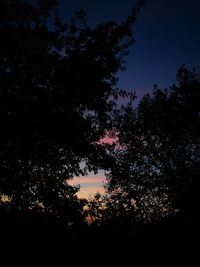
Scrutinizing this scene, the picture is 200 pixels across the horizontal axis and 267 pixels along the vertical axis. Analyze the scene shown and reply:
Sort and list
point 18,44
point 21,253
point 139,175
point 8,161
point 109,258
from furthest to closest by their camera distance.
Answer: point 139,175 → point 8,161 → point 18,44 → point 109,258 → point 21,253

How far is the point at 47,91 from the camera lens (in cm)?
1641

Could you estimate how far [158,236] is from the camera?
54.0 ft

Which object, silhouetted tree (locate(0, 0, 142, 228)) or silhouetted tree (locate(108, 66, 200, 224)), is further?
silhouetted tree (locate(108, 66, 200, 224))

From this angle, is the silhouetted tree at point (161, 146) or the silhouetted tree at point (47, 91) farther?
the silhouetted tree at point (161, 146)

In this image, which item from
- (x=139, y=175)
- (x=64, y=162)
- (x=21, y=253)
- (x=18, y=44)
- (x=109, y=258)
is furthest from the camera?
(x=139, y=175)

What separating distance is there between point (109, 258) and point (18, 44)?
10.5 metres

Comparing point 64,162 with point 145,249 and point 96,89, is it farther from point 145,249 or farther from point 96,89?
point 145,249

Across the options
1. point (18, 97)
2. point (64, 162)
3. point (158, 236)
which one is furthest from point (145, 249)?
point (18, 97)

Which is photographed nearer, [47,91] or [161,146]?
[47,91]

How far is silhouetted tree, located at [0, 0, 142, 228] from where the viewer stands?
597 inches

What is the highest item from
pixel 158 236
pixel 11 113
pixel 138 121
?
pixel 138 121

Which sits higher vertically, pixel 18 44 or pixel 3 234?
pixel 18 44

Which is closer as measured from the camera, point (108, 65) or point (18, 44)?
point (18, 44)

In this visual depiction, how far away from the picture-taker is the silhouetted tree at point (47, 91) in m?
15.2
